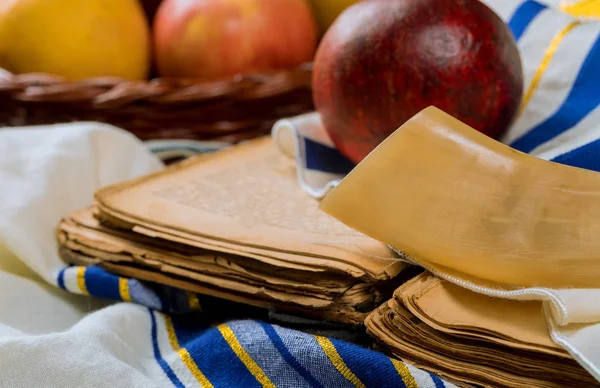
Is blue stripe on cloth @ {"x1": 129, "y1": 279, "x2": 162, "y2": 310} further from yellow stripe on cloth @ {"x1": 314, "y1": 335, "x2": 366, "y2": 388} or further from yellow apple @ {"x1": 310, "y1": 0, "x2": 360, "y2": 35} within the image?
yellow apple @ {"x1": 310, "y1": 0, "x2": 360, "y2": 35}

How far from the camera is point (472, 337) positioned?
237 millimetres

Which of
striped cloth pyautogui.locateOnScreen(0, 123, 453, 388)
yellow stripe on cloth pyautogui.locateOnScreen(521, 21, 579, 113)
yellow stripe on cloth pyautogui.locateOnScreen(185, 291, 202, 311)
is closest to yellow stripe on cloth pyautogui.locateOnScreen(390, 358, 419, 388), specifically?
striped cloth pyautogui.locateOnScreen(0, 123, 453, 388)

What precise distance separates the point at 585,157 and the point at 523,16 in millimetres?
212

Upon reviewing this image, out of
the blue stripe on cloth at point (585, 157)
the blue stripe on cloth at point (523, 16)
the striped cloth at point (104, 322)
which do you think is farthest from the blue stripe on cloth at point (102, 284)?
the blue stripe on cloth at point (523, 16)

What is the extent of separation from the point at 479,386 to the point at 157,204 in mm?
205

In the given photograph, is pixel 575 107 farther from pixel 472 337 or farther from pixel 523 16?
pixel 472 337

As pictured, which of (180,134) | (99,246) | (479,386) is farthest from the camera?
(180,134)

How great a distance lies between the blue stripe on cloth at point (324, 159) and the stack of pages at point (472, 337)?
17 cm

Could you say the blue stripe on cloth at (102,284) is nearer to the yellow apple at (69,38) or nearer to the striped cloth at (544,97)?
the striped cloth at (544,97)

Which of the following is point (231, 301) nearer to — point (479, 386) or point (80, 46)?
point (479, 386)

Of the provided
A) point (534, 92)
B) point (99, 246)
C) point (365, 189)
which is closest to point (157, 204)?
point (99, 246)

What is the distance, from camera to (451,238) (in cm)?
27

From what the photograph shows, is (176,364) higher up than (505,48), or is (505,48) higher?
(505,48)

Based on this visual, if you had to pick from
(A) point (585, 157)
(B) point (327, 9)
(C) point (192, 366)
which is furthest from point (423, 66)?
(B) point (327, 9)
